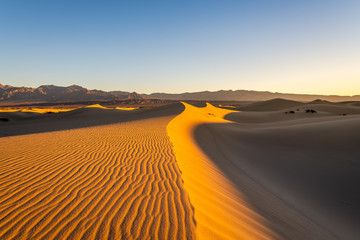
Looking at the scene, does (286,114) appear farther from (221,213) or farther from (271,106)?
(221,213)

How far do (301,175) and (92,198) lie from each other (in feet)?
21.6

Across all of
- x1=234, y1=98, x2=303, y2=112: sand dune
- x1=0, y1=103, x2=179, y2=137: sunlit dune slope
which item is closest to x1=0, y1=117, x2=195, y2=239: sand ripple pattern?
x1=0, y1=103, x2=179, y2=137: sunlit dune slope

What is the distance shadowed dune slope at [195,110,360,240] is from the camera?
12.9 ft

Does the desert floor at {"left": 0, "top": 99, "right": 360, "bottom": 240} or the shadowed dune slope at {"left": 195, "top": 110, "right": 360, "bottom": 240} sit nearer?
the desert floor at {"left": 0, "top": 99, "right": 360, "bottom": 240}

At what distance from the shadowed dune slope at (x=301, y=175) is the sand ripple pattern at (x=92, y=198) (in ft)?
5.84

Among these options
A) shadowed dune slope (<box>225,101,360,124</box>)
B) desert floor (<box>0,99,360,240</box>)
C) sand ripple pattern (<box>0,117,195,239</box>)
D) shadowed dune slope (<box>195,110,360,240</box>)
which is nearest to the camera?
sand ripple pattern (<box>0,117,195,239</box>)

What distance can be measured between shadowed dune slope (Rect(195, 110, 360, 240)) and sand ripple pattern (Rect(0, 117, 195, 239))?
1.78 m

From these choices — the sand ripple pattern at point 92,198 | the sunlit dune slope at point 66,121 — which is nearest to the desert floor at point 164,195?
the sand ripple pattern at point 92,198

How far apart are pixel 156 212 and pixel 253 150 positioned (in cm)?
776

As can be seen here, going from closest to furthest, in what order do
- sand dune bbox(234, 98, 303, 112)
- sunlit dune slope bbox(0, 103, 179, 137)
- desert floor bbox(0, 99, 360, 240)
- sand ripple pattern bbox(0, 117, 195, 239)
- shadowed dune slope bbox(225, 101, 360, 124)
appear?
sand ripple pattern bbox(0, 117, 195, 239) < desert floor bbox(0, 99, 360, 240) < sunlit dune slope bbox(0, 103, 179, 137) < shadowed dune slope bbox(225, 101, 360, 124) < sand dune bbox(234, 98, 303, 112)

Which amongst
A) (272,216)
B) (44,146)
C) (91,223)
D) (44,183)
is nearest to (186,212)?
(91,223)

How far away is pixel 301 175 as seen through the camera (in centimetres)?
651

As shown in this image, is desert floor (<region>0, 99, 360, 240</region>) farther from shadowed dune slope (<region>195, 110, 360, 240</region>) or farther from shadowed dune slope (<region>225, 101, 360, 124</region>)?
shadowed dune slope (<region>225, 101, 360, 124</region>)

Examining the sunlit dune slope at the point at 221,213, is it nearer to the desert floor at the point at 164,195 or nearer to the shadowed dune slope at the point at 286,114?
the desert floor at the point at 164,195
